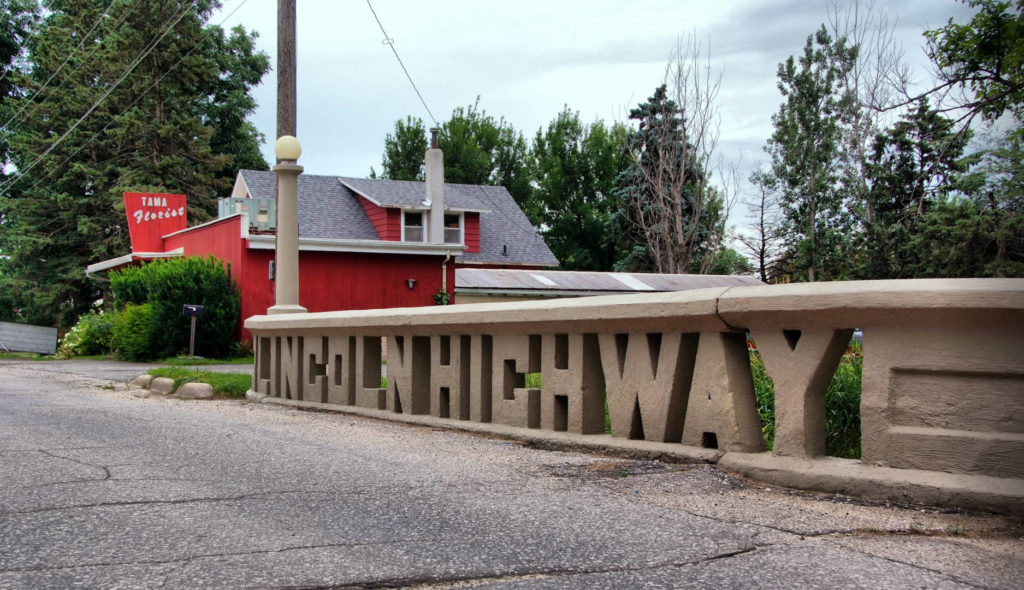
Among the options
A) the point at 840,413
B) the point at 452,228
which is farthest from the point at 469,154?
the point at 840,413

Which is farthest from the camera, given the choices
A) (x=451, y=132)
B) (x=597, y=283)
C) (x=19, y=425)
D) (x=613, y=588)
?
(x=451, y=132)

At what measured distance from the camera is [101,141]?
3941 centimetres

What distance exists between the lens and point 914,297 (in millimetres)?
4664

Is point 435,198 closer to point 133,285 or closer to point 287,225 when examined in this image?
point 133,285

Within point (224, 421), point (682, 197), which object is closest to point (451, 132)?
point (682, 197)

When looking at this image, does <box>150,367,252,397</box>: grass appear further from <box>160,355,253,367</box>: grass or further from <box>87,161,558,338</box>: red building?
<box>160,355,253,367</box>: grass

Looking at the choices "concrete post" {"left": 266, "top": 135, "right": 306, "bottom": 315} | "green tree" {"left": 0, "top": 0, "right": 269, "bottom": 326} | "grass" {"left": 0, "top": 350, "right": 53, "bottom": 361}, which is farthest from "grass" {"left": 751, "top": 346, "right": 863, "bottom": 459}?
"green tree" {"left": 0, "top": 0, "right": 269, "bottom": 326}

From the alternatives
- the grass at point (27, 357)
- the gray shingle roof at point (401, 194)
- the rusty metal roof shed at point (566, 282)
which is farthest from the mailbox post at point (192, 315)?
the gray shingle roof at point (401, 194)

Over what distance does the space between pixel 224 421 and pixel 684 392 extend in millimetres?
4932

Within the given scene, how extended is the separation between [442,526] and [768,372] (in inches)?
90.5

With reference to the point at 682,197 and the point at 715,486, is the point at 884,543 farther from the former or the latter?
the point at 682,197

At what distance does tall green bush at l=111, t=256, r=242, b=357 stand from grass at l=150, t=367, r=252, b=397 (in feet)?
27.8

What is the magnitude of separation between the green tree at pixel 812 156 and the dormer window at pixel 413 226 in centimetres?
1692

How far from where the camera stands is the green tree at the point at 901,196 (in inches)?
965
